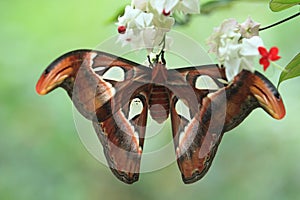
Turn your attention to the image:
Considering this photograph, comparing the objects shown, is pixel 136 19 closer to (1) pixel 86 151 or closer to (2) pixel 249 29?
(2) pixel 249 29

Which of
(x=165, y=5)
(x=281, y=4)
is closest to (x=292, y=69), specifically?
(x=281, y=4)

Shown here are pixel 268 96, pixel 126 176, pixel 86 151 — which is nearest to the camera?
pixel 268 96

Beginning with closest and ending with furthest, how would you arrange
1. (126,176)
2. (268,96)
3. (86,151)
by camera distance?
(268,96) < (126,176) < (86,151)

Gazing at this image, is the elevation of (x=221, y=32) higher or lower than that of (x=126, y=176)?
higher

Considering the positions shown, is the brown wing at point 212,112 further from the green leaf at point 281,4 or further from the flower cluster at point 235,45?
the green leaf at point 281,4

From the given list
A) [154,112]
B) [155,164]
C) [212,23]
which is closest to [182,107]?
[154,112]

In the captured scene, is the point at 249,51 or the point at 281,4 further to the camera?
the point at 281,4
